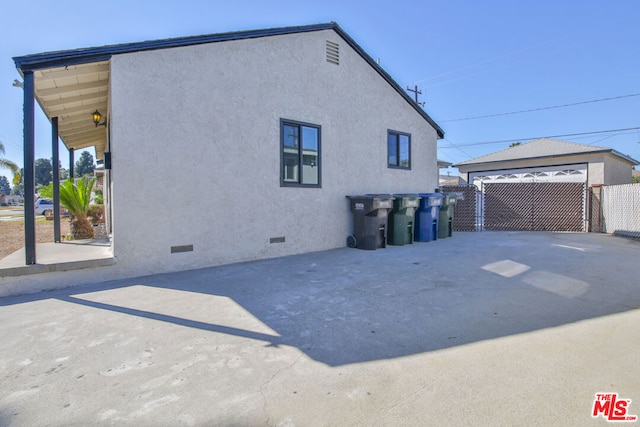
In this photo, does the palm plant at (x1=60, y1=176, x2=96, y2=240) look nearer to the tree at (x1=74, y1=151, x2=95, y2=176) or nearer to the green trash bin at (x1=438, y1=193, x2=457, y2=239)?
the green trash bin at (x1=438, y1=193, x2=457, y2=239)

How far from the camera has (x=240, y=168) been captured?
7.09 m

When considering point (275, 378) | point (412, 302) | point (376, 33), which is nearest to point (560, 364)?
point (412, 302)

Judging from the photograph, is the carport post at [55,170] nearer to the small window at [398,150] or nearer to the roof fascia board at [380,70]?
the roof fascia board at [380,70]

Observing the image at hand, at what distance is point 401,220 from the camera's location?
30.5 ft

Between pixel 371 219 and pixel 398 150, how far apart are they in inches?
131

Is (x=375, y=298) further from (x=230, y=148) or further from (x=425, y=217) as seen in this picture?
→ (x=425, y=217)

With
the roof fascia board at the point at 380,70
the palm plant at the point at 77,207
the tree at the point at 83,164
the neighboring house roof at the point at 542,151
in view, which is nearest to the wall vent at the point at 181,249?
the palm plant at the point at 77,207

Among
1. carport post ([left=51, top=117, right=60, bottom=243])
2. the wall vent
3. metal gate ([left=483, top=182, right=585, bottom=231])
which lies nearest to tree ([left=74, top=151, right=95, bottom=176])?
carport post ([left=51, top=117, right=60, bottom=243])

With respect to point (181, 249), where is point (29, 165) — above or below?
above

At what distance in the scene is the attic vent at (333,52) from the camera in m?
8.79

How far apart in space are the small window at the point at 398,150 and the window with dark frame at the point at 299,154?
9.91 ft

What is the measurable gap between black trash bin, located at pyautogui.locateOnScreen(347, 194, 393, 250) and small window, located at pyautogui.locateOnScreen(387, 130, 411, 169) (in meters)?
2.29

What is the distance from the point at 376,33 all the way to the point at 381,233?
1000 cm

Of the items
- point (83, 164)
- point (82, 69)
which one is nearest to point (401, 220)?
point (82, 69)
